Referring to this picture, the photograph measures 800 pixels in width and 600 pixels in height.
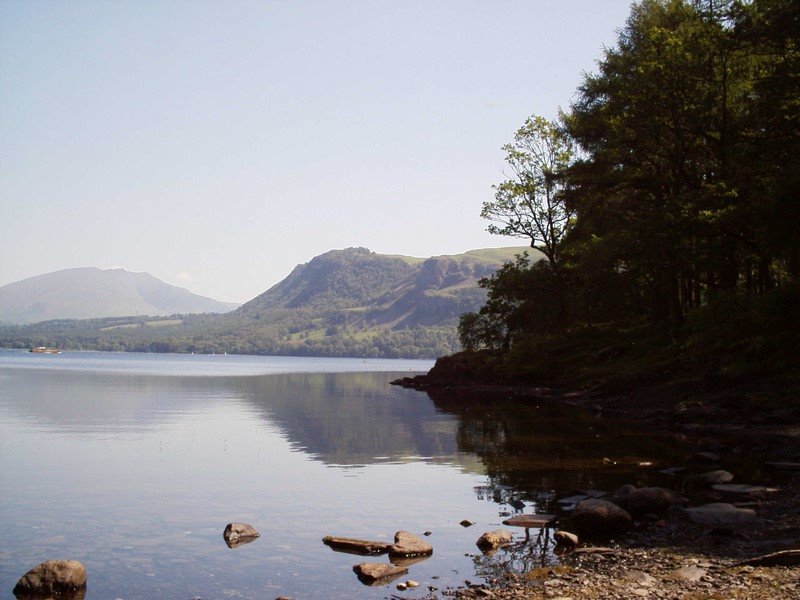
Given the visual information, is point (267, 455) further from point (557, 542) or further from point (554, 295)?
point (554, 295)

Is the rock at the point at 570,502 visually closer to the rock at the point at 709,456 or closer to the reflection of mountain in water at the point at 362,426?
the reflection of mountain in water at the point at 362,426

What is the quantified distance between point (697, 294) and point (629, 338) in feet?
20.2

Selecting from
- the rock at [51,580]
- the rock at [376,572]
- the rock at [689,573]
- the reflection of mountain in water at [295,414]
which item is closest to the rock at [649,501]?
the rock at [689,573]

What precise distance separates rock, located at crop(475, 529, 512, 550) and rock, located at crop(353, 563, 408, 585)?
2.41 metres

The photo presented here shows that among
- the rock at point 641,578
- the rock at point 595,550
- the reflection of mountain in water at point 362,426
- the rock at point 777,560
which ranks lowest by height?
the reflection of mountain in water at point 362,426

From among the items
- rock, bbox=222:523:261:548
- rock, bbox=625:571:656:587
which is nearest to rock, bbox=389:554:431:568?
rock, bbox=222:523:261:548

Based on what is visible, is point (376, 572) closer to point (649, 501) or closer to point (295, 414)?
point (649, 501)

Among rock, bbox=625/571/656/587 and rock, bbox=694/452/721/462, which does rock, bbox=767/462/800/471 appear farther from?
rock, bbox=625/571/656/587

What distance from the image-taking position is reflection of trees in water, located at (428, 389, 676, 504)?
2402cm

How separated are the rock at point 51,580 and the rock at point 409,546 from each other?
20.4 ft

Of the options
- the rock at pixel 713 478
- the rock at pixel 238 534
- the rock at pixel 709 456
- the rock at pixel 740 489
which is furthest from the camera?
the rock at pixel 709 456

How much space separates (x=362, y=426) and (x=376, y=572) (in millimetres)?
29562

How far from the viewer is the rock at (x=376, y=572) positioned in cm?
1478

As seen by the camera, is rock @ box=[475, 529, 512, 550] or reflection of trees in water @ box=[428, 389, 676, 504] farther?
reflection of trees in water @ box=[428, 389, 676, 504]
